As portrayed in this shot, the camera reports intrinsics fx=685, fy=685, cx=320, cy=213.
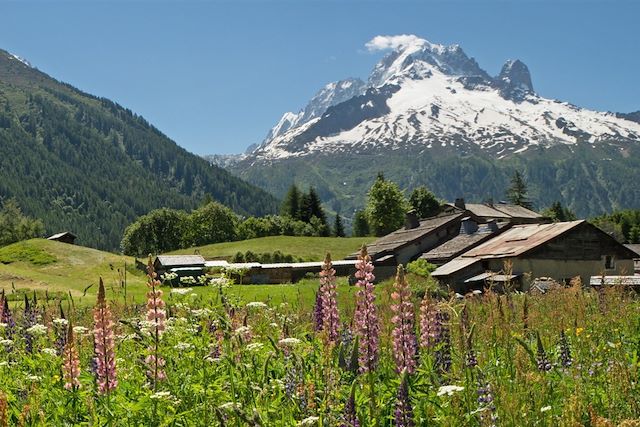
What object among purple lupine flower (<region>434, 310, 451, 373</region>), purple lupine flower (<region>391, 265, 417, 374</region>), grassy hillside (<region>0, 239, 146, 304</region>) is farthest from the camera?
grassy hillside (<region>0, 239, 146, 304</region>)

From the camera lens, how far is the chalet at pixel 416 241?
247 ft

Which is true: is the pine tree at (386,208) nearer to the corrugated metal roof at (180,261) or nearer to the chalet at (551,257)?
the corrugated metal roof at (180,261)

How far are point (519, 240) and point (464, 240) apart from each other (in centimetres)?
1209

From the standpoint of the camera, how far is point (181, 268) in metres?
64.1

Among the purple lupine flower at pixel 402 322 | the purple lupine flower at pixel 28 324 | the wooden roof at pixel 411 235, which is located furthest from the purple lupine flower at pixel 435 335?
the wooden roof at pixel 411 235

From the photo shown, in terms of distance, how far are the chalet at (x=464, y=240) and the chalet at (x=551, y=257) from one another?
7376 mm

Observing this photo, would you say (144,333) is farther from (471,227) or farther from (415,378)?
(471,227)

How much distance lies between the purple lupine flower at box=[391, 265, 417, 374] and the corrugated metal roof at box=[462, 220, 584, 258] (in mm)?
48982

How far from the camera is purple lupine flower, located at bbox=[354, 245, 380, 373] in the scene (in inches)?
229

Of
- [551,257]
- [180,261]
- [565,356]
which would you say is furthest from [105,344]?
[180,261]

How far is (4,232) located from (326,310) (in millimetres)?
159533

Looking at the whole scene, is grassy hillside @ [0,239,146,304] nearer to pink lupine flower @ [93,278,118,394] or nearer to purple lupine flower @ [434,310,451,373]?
purple lupine flower @ [434,310,451,373]

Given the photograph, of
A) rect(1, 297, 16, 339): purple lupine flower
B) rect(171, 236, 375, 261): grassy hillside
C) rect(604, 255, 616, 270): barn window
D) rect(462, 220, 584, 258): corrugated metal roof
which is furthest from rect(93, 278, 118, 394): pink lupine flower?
rect(171, 236, 375, 261): grassy hillside

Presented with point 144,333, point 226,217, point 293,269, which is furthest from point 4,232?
point 144,333
